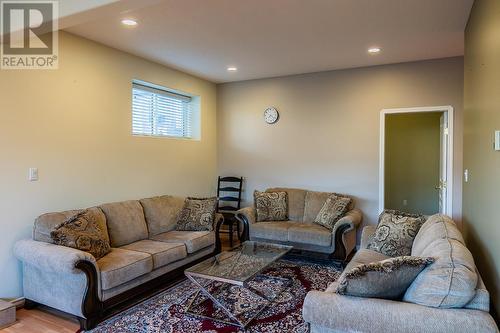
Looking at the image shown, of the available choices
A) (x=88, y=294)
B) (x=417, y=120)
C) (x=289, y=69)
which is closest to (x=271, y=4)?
(x=289, y=69)

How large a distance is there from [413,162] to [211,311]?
5739 mm

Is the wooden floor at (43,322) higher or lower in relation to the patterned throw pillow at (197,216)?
lower

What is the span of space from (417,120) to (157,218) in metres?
5.67

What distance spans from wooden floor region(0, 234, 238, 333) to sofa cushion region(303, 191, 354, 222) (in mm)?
3255

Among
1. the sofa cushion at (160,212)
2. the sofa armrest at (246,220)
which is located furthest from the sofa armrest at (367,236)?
the sofa cushion at (160,212)

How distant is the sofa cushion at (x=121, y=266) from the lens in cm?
286

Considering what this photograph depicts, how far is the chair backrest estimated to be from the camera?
594 centimetres

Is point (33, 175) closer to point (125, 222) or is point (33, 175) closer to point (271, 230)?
point (125, 222)

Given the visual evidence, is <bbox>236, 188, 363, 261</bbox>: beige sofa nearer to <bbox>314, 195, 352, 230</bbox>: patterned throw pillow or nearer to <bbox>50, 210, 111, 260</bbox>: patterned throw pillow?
<bbox>314, 195, 352, 230</bbox>: patterned throw pillow

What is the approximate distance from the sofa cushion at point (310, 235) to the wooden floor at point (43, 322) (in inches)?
105

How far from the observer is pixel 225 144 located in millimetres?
6145

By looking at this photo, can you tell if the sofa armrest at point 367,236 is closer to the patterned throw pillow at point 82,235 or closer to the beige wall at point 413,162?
the patterned throw pillow at point 82,235

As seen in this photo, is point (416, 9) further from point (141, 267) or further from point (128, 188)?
point (128, 188)

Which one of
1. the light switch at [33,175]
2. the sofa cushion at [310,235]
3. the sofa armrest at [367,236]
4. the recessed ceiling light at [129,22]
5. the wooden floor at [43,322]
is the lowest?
the wooden floor at [43,322]
